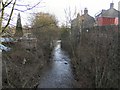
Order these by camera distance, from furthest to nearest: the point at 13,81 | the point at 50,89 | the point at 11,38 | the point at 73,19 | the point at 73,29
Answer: the point at 73,29 → the point at 73,19 → the point at 50,89 → the point at 13,81 → the point at 11,38

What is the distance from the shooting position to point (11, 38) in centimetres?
861

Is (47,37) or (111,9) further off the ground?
(111,9)

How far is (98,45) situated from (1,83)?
22.1 ft

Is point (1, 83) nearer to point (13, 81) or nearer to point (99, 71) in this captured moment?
point (13, 81)

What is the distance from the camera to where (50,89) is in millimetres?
14117

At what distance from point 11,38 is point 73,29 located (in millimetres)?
22655

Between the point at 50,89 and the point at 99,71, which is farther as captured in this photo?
the point at 50,89

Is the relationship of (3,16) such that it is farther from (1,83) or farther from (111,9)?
(111,9)

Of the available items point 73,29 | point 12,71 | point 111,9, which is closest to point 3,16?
point 12,71

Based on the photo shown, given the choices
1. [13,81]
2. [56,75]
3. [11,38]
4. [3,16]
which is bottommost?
[56,75]

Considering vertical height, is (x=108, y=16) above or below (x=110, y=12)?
below

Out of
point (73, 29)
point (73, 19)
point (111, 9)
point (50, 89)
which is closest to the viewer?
point (50, 89)

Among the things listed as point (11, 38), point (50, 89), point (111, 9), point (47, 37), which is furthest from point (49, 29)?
point (11, 38)

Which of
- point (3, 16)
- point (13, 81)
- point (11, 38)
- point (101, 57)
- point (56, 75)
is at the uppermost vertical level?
point (3, 16)
